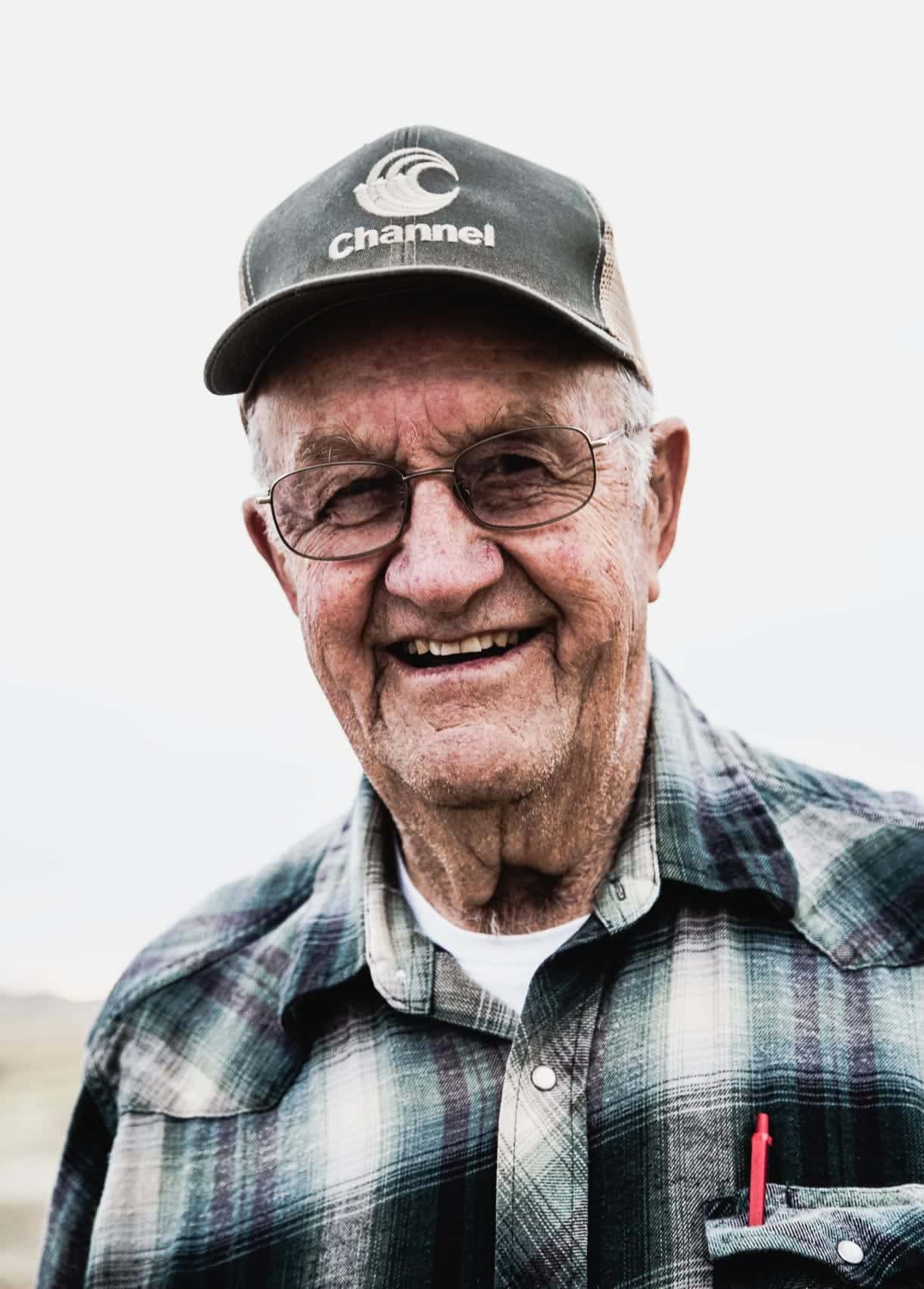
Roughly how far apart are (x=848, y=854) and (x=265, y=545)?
136 cm

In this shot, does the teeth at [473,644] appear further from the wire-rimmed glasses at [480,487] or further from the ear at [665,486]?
the ear at [665,486]

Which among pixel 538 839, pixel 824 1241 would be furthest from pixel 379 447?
pixel 824 1241

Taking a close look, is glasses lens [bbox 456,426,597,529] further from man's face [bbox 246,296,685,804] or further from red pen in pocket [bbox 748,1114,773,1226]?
red pen in pocket [bbox 748,1114,773,1226]

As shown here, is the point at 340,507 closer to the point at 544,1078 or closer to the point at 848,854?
the point at 544,1078

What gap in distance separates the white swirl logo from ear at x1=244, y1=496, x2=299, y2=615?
654mm

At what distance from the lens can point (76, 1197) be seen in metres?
2.79

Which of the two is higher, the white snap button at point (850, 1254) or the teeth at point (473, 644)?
the teeth at point (473, 644)

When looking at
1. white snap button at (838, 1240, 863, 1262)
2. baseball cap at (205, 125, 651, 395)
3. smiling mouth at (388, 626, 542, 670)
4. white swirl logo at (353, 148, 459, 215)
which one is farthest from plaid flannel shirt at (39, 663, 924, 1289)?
white swirl logo at (353, 148, 459, 215)

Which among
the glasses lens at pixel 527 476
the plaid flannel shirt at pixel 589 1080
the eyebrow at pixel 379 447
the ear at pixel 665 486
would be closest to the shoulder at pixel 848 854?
the plaid flannel shirt at pixel 589 1080

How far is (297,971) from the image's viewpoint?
2.51 metres

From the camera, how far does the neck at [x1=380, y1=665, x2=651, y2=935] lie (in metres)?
2.38

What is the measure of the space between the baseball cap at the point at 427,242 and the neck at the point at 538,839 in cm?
78

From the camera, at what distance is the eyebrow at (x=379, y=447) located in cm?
219

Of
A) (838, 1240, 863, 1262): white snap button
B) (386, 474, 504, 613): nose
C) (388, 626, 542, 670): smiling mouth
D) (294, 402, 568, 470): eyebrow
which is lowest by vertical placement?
(838, 1240, 863, 1262): white snap button
